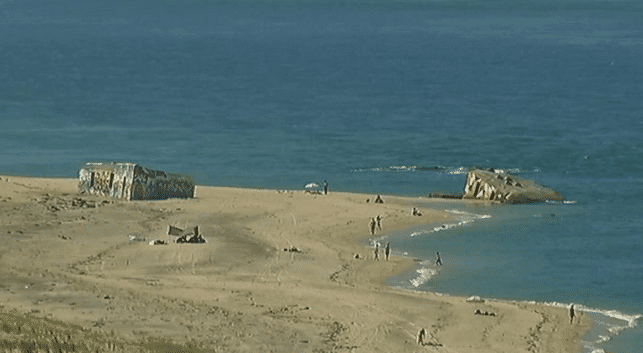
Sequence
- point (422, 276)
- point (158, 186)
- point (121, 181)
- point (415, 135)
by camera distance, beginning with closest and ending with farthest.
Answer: point (422, 276), point (121, 181), point (158, 186), point (415, 135)

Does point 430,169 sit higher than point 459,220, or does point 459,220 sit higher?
point 430,169

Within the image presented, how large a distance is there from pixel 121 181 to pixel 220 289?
16.5m

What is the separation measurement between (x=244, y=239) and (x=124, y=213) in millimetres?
5655

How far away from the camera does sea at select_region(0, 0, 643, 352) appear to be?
48.2 meters

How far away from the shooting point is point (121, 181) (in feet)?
181

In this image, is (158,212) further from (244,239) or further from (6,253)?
(6,253)

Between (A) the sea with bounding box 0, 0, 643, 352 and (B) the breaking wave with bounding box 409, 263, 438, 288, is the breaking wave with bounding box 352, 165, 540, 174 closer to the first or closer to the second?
(A) the sea with bounding box 0, 0, 643, 352

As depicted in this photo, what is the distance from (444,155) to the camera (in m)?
79.0

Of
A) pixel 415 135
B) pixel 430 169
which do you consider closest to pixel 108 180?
pixel 430 169

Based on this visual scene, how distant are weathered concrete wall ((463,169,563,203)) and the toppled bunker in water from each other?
582 inches

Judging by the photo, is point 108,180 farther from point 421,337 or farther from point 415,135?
point 415,135

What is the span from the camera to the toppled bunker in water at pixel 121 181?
55.1 m

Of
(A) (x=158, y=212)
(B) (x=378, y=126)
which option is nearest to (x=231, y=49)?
(B) (x=378, y=126)

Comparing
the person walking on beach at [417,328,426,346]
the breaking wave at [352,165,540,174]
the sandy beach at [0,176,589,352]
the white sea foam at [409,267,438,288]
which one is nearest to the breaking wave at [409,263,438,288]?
the white sea foam at [409,267,438,288]
